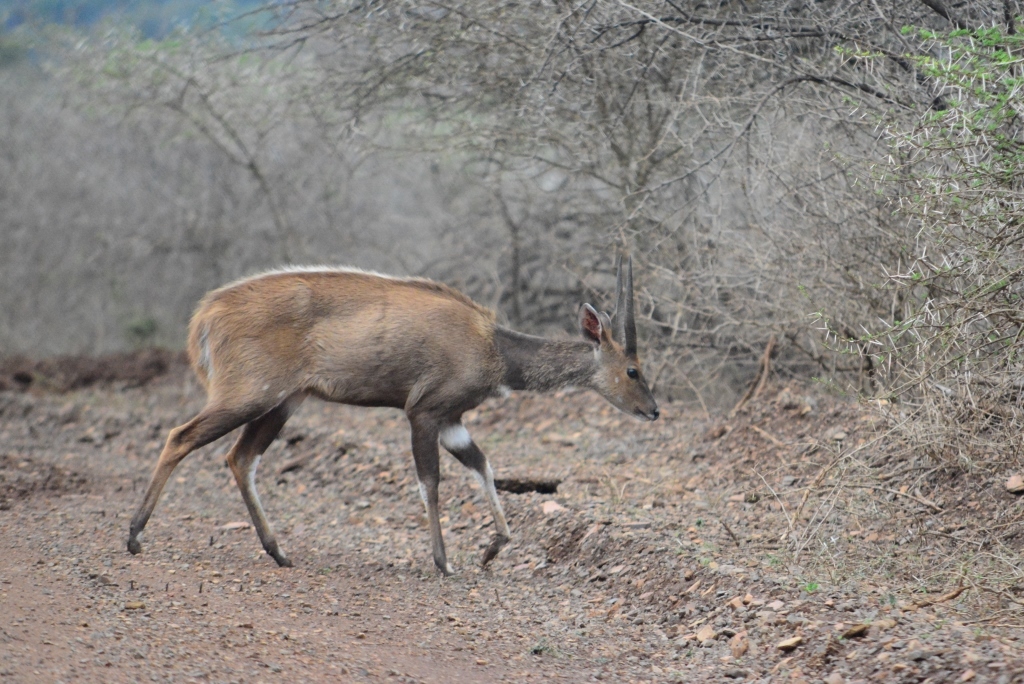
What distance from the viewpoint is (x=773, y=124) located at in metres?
9.30

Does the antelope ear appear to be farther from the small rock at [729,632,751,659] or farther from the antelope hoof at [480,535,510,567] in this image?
the small rock at [729,632,751,659]

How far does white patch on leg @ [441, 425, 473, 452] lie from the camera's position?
812cm

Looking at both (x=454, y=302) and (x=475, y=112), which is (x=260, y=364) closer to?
(x=454, y=302)

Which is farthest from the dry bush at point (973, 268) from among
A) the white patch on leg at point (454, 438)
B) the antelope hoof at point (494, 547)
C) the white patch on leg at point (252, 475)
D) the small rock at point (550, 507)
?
the white patch on leg at point (252, 475)

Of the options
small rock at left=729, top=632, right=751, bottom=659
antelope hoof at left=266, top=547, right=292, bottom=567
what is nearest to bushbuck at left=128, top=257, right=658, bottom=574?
antelope hoof at left=266, top=547, right=292, bottom=567

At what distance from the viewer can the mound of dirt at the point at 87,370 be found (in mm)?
15672

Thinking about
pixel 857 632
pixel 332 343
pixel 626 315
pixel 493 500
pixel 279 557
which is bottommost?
pixel 279 557

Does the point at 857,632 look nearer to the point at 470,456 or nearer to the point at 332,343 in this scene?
the point at 470,456

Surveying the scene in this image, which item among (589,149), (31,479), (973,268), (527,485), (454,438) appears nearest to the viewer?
(973,268)

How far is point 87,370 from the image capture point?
16.3 metres

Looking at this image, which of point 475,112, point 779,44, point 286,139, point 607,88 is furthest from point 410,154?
point 779,44

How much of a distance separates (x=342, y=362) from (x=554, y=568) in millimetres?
2048

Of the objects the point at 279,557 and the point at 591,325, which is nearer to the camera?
the point at 279,557

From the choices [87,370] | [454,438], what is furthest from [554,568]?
[87,370]
